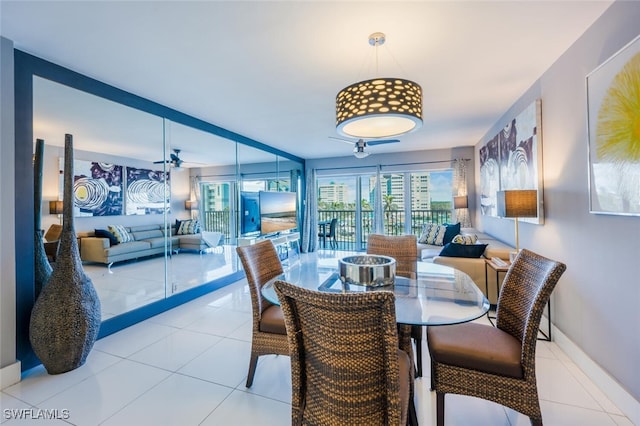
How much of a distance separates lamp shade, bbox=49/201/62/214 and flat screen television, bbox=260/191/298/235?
2.89m

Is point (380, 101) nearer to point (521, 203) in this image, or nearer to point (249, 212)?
point (521, 203)

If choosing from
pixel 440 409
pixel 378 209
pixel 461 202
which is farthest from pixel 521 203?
pixel 378 209

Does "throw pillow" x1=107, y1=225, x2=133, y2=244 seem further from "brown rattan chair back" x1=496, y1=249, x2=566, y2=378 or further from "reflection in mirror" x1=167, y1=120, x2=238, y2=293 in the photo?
"brown rattan chair back" x1=496, y1=249, x2=566, y2=378

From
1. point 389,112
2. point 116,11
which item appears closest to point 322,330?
point 389,112

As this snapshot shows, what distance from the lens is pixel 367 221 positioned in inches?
282

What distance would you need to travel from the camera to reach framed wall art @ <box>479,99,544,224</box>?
107 inches

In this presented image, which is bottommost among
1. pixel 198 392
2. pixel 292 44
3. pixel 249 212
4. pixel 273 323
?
pixel 198 392

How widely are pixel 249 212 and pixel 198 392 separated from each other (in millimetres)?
3184

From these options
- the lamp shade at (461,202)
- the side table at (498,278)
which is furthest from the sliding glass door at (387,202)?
the side table at (498,278)

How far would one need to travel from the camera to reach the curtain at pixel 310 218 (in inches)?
282

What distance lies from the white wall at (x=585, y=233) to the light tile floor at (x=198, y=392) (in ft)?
1.04

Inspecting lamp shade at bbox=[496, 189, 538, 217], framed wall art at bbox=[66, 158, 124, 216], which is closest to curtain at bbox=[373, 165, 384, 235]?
lamp shade at bbox=[496, 189, 538, 217]

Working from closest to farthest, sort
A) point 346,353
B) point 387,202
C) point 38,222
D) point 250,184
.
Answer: point 346,353 < point 38,222 < point 250,184 < point 387,202

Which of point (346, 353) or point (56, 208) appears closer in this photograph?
point (346, 353)
